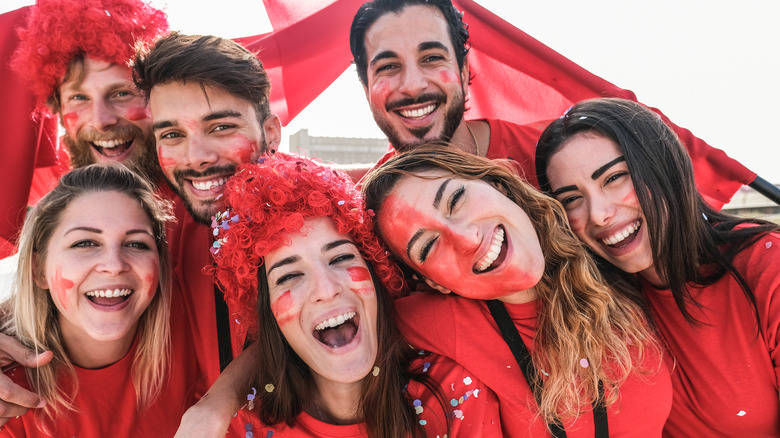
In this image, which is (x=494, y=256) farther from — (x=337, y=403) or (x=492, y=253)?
(x=337, y=403)

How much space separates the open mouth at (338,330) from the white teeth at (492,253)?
0.55 metres

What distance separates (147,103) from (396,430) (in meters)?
2.27

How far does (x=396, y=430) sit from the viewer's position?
2.20 m

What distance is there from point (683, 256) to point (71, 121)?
3.39 m

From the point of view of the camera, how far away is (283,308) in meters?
2.25

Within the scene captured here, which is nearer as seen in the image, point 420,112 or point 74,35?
point 74,35

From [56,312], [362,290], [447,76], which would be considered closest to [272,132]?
[447,76]

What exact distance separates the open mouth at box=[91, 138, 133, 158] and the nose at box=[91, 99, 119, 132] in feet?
0.38

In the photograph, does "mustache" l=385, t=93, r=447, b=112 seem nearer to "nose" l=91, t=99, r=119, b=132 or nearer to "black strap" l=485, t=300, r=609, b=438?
"black strap" l=485, t=300, r=609, b=438

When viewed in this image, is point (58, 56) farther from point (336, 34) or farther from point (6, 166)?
point (336, 34)

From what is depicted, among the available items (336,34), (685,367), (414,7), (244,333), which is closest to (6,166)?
(244,333)

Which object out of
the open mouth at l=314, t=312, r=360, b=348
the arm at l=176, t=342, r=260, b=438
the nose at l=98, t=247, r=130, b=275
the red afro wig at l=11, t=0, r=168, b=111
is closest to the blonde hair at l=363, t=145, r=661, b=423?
Answer: the open mouth at l=314, t=312, r=360, b=348

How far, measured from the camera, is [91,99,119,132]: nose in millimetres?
3244

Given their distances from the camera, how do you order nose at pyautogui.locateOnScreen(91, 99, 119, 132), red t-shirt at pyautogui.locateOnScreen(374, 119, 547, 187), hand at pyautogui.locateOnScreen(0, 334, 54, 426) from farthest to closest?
red t-shirt at pyautogui.locateOnScreen(374, 119, 547, 187), nose at pyautogui.locateOnScreen(91, 99, 119, 132), hand at pyautogui.locateOnScreen(0, 334, 54, 426)
